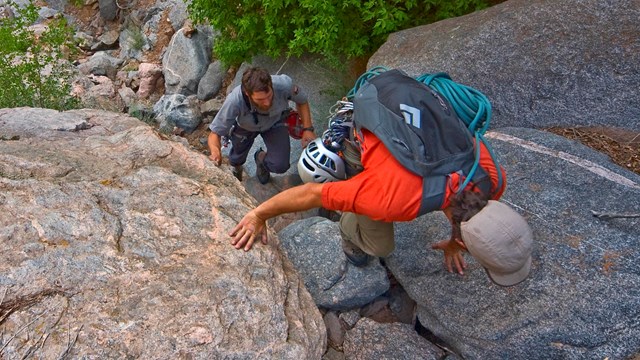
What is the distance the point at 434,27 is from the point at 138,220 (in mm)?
4106

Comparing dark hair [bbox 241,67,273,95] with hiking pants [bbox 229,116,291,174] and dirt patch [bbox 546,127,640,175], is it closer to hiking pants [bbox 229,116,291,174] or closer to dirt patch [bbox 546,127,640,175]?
hiking pants [bbox 229,116,291,174]

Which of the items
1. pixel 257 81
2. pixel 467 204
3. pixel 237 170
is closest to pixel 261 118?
pixel 257 81

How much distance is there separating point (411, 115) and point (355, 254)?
1.55 m

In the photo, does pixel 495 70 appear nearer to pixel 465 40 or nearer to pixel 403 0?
pixel 465 40

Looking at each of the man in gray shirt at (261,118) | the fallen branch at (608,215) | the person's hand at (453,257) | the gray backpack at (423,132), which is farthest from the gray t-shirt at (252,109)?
the fallen branch at (608,215)

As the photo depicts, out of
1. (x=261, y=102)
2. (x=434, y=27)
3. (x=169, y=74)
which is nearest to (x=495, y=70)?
(x=434, y=27)

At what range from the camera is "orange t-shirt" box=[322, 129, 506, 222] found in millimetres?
2934

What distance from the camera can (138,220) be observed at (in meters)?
3.24

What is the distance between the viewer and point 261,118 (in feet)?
17.3

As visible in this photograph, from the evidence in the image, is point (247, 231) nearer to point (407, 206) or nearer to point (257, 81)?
point (407, 206)

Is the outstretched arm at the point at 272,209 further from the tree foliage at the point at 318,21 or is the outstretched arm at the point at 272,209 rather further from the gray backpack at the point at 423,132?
the tree foliage at the point at 318,21

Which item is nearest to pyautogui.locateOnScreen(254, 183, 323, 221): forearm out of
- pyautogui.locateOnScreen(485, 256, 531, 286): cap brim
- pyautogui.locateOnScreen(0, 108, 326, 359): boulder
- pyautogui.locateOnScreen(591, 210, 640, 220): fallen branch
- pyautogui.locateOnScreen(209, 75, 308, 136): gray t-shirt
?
pyautogui.locateOnScreen(0, 108, 326, 359): boulder

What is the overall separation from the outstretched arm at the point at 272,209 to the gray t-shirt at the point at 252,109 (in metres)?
1.72

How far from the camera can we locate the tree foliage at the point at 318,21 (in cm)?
619
